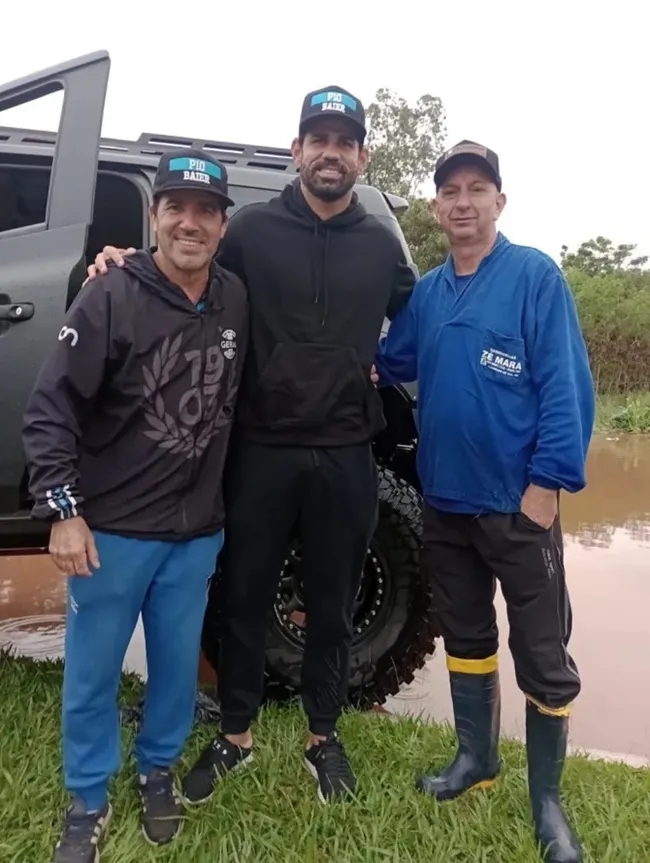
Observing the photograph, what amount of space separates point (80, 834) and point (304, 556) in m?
0.95

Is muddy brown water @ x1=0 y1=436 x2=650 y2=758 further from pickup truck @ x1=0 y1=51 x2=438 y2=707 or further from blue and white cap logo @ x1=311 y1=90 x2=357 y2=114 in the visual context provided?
blue and white cap logo @ x1=311 y1=90 x2=357 y2=114

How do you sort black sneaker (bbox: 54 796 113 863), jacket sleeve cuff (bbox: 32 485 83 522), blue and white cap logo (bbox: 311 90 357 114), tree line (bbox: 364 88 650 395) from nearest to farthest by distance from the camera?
1. jacket sleeve cuff (bbox: 32 485 83 522)
2. black sneaker (bbox: 54 796 113 863)
3. blue and white cap logo (bbox: 311 90 357 114)
4. tree line (bbox: 364 88 650 395)

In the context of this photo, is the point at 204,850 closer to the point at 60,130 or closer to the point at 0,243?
the point at 0,243

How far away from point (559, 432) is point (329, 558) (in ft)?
2.57

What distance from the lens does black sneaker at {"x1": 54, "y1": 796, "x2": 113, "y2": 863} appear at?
205 centimetres

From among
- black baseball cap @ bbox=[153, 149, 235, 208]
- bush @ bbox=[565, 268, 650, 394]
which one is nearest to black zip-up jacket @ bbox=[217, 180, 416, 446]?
black baseball cap @ bbox=[153, 149, 235, 208]

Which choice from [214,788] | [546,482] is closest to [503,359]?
[546,482]

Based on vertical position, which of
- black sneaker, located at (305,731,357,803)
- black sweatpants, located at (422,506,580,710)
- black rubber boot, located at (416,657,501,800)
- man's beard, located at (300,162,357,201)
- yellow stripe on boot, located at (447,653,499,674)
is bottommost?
black sneaker, located at (305,731,357,803)

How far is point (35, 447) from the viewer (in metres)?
1.94

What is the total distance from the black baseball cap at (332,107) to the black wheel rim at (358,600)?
4.80 ft

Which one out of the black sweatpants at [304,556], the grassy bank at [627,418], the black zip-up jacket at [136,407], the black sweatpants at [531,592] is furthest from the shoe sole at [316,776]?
the grassy bank at [627,418]

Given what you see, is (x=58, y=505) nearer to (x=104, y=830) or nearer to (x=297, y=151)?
(x=104, y=830)

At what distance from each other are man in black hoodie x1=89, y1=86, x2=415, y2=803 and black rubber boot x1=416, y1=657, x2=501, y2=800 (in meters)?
0.31

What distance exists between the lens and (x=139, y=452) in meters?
2.10
